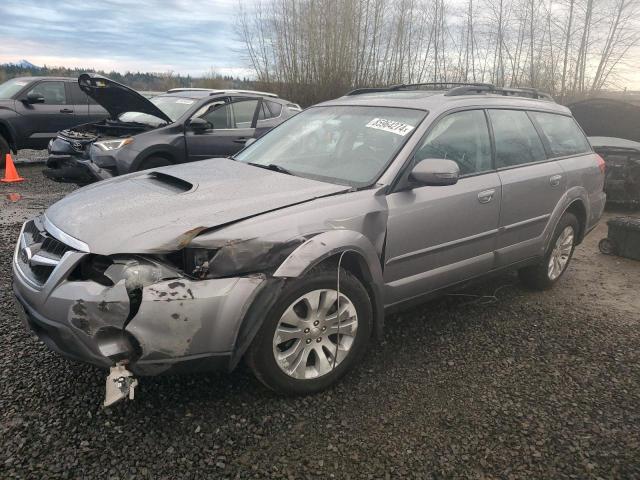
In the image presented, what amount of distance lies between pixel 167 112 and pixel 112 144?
1256 millimetres

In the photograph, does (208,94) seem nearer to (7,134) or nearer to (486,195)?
(7,134)

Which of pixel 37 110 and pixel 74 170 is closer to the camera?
pixel 74 170

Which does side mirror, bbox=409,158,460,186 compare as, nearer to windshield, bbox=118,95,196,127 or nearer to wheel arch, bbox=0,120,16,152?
windshield, bbox=118,95,196,127

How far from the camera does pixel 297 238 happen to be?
2484mm

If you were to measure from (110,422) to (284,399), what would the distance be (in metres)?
0.87

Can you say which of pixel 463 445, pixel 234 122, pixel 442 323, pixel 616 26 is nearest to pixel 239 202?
pixel 463 445

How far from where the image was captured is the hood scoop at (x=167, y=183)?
2909 millimetres

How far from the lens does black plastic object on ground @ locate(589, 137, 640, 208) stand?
24.0 feet

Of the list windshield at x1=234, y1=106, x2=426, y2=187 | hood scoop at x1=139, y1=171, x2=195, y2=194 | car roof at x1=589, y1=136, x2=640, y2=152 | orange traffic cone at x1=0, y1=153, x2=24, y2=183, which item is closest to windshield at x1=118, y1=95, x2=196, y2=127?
orange traffic cone at x1=0, y1=153, x2=24, y2=183

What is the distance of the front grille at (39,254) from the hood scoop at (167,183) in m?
0.66

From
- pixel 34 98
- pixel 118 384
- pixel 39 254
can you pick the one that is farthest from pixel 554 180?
pixel 34 98

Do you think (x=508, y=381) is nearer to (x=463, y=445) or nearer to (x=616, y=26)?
(x=463, y=445)

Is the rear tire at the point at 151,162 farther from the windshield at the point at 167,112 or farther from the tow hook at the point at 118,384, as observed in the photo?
the tow hook at the point at 118,384

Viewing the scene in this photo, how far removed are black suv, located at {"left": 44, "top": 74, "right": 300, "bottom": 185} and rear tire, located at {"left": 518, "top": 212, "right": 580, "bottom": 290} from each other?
430 cm
